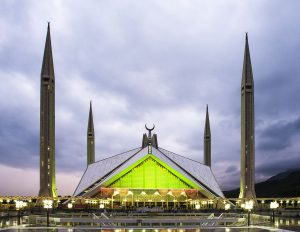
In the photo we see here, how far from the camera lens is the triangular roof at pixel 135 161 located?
57.1m

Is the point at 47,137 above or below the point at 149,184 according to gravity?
above

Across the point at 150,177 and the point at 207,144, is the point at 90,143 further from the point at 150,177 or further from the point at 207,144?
the point at 150,177

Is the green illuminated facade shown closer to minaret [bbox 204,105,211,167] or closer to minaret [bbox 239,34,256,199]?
minaret [bbox 239,34,256,199]

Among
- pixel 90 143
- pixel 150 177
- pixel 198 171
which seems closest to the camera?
pixel 150 177

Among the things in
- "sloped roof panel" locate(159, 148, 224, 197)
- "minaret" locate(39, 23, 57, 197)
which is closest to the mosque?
"minaret" locate(39, 23, 57, 197)

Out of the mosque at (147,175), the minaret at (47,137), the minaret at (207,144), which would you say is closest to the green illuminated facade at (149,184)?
the mosque at (147,175)

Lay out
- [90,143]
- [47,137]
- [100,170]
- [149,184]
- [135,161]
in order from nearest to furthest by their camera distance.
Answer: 1. [47,137]
2. [135,161]
3. [149,184]
4. [100,170]
5. [90,143]

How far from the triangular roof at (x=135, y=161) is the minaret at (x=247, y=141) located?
12.8 ft

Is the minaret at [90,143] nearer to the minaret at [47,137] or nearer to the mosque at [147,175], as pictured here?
the mosque at [147,175]

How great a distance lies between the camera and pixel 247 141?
56.4 metres

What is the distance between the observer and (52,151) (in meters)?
55.1

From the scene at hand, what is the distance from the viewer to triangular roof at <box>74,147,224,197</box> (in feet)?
187

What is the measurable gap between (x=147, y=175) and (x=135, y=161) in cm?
312

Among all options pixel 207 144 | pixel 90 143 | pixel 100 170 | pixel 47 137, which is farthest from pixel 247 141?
pixel 90 143
